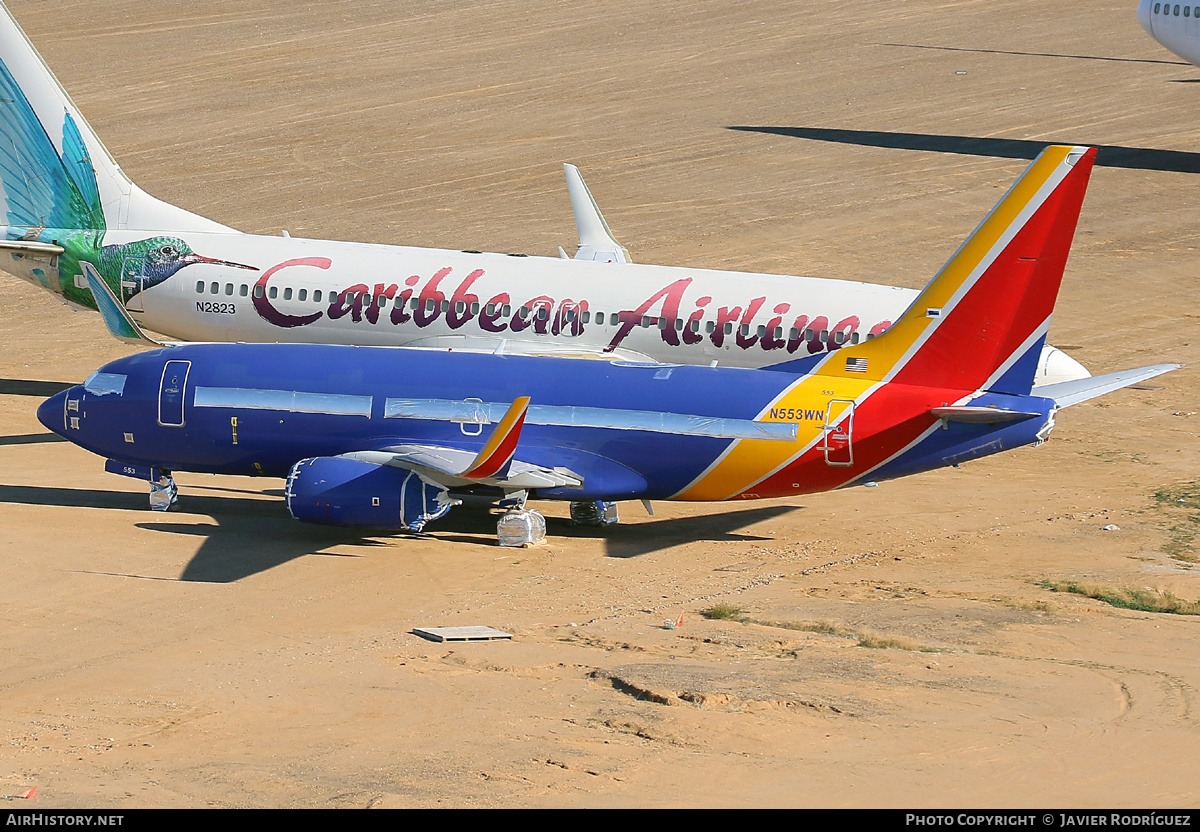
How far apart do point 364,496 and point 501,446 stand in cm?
325

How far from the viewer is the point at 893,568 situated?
34562mm

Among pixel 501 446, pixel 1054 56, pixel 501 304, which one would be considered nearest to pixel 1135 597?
pixel 501 446

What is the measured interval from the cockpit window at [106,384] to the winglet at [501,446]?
845 cm

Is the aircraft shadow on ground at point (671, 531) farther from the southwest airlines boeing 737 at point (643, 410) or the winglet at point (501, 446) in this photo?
the winglet at point (501, 446)

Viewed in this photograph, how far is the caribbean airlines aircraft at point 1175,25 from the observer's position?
8088cm

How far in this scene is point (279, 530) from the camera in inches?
1457

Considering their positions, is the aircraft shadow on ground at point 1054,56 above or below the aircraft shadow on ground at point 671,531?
above

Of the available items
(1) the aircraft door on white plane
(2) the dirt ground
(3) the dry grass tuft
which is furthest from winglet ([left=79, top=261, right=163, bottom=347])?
(3) the dry grass tuft

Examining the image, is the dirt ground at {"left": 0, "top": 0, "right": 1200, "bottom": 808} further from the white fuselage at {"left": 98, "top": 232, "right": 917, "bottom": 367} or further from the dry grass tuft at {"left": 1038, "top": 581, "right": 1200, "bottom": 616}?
the white fuselage at {"left": 98, "top": 232, "right": 917, "bottom": 367}

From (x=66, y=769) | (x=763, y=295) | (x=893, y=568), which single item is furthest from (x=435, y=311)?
(x=66, y=769)

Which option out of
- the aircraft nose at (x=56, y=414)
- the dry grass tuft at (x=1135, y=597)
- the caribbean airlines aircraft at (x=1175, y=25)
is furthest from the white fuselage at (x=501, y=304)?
the caribbean airlines aircraft at (x=1175, y=25)

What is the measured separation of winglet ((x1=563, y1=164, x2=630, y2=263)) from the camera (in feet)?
171

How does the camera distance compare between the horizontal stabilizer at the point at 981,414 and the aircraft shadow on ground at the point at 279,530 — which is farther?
the aircraft shadow on ground at the point at 279,530

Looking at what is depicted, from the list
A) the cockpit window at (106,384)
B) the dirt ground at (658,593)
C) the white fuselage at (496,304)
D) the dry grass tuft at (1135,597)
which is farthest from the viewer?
the white fuselage at (496,304)
